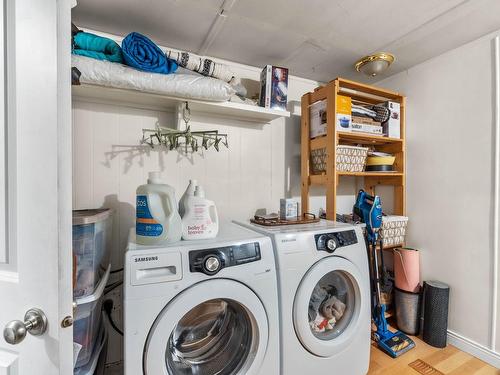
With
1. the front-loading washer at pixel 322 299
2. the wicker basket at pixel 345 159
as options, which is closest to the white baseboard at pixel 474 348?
the front-loading washer at pixel 322 299

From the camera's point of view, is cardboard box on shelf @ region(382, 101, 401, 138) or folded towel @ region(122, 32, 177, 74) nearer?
folded towel @ region(122, 32, 177, 74)

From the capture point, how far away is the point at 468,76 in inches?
Result: 67.6

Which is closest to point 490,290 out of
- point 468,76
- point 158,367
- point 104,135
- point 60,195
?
point 468,76

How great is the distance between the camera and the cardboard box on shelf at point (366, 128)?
1885 millimetres

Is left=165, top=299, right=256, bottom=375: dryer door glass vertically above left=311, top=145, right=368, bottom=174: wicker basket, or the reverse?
left=311, top=145, right=368, bottom=174: wicker basket

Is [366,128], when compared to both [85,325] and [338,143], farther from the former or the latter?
[85,325]

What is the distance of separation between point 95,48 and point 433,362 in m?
2.76

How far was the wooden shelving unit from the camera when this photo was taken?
1.78m

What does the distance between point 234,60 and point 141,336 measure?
185cm

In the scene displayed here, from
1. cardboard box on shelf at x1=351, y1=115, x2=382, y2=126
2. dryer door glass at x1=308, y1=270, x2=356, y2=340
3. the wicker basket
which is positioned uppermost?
cardboard box on shelf at x1=351, y1=115, x2=382, y2=126

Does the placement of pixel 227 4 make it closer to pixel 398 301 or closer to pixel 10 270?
pixel 10 270

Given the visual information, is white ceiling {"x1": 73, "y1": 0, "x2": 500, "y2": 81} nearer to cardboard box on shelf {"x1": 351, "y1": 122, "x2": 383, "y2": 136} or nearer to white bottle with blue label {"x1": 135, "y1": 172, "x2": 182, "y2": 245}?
cardboard box on shelf {"x1": 351, "y1": 122, "x2": 383, "y2": 136}

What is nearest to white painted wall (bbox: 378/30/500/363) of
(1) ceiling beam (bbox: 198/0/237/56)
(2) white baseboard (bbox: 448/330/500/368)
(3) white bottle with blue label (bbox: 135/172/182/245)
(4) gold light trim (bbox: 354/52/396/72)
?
(2) white baseboard (bbox: 448/330/500/368)

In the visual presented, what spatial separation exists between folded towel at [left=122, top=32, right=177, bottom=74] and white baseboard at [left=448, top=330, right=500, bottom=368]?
2.63 meters
